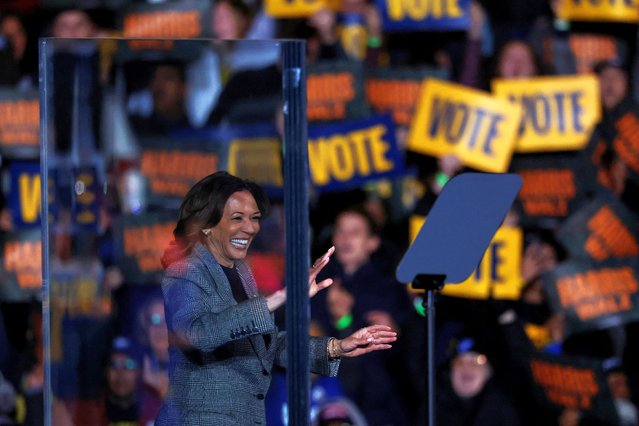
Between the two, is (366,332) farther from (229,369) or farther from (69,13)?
(69,13)

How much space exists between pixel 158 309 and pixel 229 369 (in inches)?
6.7

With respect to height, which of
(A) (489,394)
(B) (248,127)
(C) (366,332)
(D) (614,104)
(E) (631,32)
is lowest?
(A) (489,394)

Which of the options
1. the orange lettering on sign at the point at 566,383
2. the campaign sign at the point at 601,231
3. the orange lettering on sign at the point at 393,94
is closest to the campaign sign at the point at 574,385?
the orange lettering on sign at the point at 566,383

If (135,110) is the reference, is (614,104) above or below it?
above

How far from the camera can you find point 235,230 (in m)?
2.19

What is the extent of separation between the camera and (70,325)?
2.12 meters

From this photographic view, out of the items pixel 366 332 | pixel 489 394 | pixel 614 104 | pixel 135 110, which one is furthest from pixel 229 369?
pixel 614 104

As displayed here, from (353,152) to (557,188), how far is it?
1.02 meters

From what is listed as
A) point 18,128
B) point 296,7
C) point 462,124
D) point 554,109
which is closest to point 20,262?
point 18,128

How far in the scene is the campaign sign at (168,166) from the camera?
7.10 feet

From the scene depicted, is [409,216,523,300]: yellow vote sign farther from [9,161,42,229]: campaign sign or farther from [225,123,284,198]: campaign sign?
[225,123,284,198]: campaign sign

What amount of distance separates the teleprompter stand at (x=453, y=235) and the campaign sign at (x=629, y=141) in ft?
9.37

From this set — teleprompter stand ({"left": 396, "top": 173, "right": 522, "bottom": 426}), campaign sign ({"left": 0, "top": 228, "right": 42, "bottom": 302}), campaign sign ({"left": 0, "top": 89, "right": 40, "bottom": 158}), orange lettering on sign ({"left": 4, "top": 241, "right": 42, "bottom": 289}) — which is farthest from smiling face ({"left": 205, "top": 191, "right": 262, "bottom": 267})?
campaign sign ({"left": 0, "top": 89, "right": 40, "bottom": 158})

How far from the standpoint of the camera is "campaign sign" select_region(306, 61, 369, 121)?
563 centimetres
